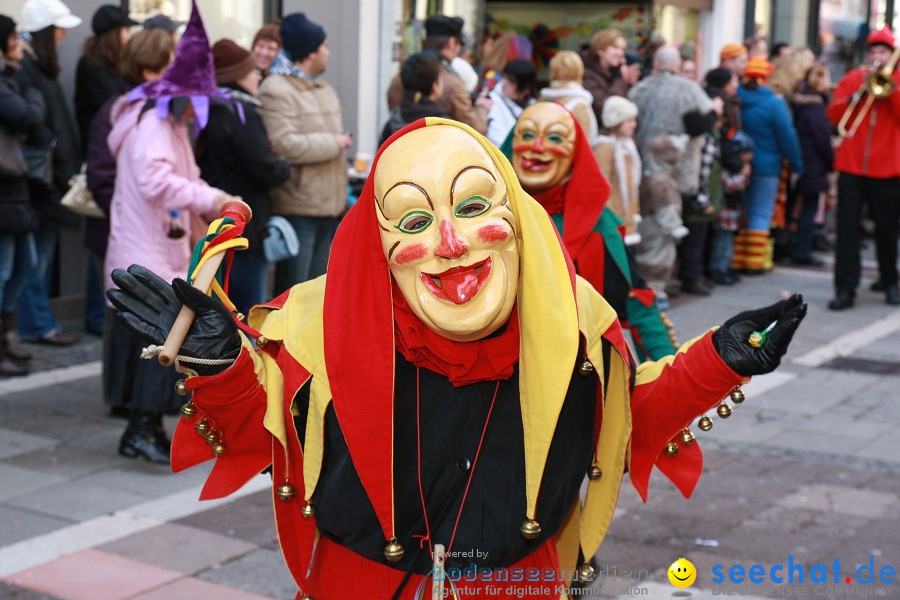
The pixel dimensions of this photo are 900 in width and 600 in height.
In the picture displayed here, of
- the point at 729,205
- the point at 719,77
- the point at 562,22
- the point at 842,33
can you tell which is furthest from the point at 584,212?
the point at 842,33

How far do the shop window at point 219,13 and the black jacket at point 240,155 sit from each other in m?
2.64

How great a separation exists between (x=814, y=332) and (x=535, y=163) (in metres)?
5.84

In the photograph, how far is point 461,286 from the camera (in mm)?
2609

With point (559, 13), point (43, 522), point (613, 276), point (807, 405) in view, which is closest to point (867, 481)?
point (807, 405)

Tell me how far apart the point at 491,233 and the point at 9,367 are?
209 inches

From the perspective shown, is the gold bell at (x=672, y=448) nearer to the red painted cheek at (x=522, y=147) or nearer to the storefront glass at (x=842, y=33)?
the red painted cheek at (x=522, y=147)

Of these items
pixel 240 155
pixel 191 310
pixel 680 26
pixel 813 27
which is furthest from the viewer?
pixel 813 27

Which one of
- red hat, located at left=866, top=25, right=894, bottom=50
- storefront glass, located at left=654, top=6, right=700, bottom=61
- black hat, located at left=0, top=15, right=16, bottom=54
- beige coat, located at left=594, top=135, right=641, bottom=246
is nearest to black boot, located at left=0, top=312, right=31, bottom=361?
black hat, located at left=0, top=15, right=16, bottom=54

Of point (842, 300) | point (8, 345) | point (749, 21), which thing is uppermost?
point (749, 21)

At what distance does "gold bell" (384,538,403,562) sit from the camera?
2.70 metres

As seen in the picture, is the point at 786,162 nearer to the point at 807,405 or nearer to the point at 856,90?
the point at 856,90

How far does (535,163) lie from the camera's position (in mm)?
4605

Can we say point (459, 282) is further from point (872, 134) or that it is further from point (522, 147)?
point (872, 134)

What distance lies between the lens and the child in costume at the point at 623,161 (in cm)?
877
